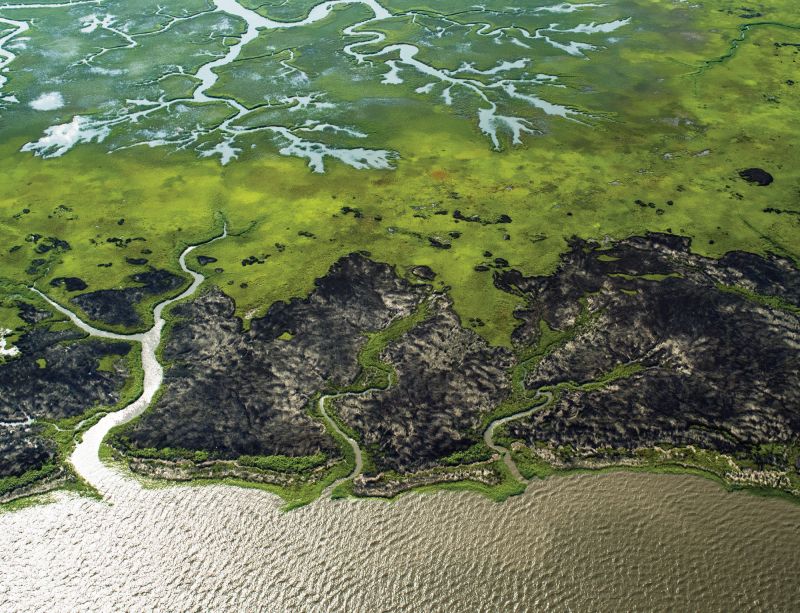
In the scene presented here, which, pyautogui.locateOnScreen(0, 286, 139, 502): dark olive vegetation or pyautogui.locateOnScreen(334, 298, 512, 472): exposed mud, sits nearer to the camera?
pyautogui.locateOnScreen(0, 286, 139, 502): dark olive vegetation

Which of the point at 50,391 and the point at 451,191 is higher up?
the point at 451,191

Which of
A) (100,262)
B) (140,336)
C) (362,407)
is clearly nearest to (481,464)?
(362,407)

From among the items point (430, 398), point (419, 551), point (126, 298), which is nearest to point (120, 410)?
point (126, 298)

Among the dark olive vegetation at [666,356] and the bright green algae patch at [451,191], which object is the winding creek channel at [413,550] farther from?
the bright green algae patch at [451,191]

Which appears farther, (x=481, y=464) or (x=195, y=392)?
(x=195, y=392)

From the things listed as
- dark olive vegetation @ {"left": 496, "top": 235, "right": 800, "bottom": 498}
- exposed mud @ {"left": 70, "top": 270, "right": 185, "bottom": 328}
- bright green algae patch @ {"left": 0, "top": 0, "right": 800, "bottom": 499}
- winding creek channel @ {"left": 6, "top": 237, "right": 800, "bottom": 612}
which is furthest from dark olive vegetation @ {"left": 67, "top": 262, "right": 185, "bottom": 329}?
dark olive vegetation @ {"left": 496, "top": 235, "right": 800, "bottom": 498}

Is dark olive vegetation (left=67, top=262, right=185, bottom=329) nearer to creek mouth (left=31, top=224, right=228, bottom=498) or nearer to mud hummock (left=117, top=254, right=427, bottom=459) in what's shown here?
creek mouth (left=31, top=224, right=228, bottom=498)

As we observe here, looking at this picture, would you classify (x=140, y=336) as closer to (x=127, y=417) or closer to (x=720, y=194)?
(x=127, y=417)

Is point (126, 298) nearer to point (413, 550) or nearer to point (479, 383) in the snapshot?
point (479, 383)
